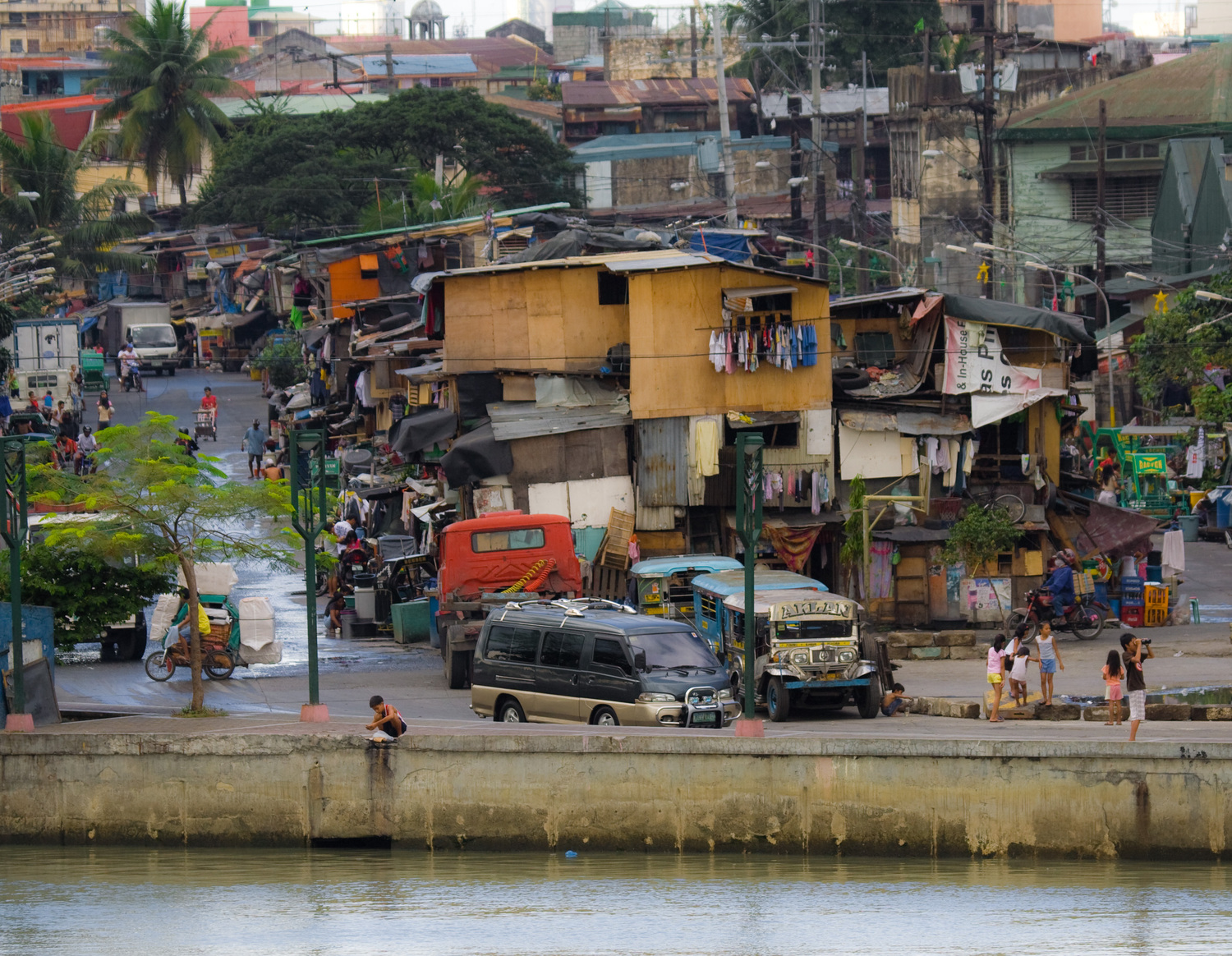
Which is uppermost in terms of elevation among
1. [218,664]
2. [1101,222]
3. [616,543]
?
[1101,222]

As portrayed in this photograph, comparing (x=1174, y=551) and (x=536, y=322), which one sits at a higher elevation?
(x=536, y=322)

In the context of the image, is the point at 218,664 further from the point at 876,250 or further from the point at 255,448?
the point at 876,250

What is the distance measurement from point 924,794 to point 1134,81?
52.9 metres

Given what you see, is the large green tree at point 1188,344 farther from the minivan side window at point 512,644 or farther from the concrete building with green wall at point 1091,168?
the minivan side window at point 512,644

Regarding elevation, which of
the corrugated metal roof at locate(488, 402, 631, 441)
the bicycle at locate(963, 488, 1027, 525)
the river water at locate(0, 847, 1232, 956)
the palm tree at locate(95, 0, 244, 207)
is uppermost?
the palm tree at locate(95, 0, 244, 207)

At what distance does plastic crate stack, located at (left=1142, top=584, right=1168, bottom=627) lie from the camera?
2920 centimetres

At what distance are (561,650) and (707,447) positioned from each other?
9.39 m

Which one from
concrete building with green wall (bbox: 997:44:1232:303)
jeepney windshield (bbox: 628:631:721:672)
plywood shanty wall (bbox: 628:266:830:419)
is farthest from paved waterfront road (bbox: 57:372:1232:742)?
concrete building with green wall (bbox: 997:44:1232:303)

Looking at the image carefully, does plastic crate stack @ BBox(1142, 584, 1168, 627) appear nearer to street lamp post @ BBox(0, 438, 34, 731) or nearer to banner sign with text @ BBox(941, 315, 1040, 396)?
banner sign with text @ BBox(941, 315, 1040, 396)

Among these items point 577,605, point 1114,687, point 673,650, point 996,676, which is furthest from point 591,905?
point 1114,687

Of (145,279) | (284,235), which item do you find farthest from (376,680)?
(145,279)

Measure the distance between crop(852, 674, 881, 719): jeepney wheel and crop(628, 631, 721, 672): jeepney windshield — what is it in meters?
2.08

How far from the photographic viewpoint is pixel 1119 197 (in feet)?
200

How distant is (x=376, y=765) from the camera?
62.3ft
